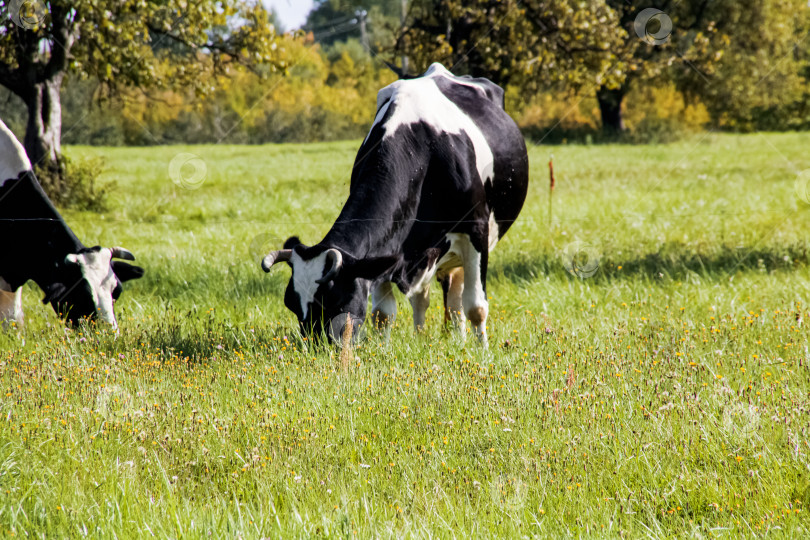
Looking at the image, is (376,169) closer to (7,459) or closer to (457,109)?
(457,109)

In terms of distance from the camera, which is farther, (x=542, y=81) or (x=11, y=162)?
(x=542, y=81)

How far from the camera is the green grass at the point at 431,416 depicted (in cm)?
321

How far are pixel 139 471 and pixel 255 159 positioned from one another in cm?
2835

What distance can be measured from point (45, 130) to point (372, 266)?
11.1 m

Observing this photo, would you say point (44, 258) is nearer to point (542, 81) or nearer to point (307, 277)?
point (307, 277)

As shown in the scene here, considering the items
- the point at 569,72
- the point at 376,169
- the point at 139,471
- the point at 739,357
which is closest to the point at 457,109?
the point at 376,169

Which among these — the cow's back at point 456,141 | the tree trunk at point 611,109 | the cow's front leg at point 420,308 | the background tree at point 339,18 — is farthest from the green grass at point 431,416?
the background tree at point 339,18

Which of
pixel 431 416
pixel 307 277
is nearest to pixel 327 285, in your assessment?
pixel 307 277

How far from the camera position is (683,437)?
3.82m

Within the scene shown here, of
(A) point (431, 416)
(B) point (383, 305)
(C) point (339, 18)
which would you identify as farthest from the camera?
(C) point (339, 18)

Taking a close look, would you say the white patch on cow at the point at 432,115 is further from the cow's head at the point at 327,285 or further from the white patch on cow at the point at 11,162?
the white patch on cow at the point at 11,162

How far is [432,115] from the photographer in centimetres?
583

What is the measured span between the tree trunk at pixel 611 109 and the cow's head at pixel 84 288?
34.2 meters

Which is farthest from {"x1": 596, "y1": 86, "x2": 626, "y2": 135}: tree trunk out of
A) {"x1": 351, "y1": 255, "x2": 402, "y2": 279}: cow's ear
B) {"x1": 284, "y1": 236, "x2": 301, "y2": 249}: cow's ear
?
{"x1": 351, "y1": 255, "x2": 402, "y2": 279}: cow's ear
